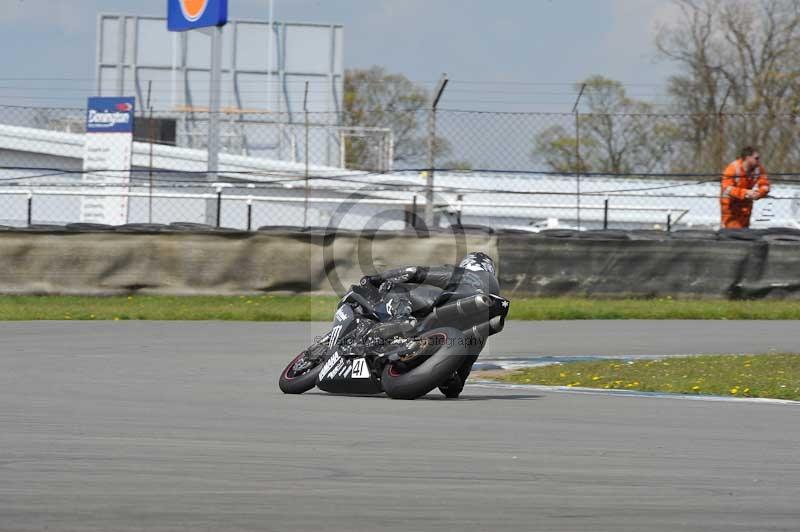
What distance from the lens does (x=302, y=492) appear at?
16.4 ft

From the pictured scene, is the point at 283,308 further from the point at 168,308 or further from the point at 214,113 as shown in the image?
the point at 214,113

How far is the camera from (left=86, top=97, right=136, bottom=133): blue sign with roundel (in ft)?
78.8

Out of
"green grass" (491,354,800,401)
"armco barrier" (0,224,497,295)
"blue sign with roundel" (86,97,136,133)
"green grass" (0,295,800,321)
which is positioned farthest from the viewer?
"blue sign with roundel" (86,97,136,133)

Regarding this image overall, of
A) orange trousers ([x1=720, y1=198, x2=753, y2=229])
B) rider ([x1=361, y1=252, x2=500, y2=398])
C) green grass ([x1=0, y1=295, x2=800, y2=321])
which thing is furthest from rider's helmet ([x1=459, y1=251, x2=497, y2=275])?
orange trousers ([x1=720, y1=198, x2=753, y2=229])

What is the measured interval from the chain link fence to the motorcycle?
10349mm

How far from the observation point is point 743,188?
18922 millimetres

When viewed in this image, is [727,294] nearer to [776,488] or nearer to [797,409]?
[797,409]

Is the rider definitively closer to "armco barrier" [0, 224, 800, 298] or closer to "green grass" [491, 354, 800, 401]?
"green grass" [491, 354, 800, 401]

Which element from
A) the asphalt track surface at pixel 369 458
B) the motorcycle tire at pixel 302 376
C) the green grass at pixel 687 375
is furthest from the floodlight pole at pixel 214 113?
the asphalt track surface at pixel 369 458

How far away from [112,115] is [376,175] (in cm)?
552

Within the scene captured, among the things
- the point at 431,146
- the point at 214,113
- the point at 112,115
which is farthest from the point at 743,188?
the point at 112,115

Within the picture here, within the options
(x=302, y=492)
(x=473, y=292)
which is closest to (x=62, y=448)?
(x=302, y=492)

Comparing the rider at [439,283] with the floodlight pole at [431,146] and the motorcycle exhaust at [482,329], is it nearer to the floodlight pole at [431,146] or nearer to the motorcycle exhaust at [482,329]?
the motorcycle exhaust at [482,329]

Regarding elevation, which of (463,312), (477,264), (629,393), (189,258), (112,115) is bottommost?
(629,393)
